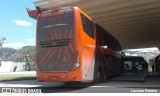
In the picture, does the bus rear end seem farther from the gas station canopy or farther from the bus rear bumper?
the gas station canopy

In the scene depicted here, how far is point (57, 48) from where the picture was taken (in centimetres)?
1248

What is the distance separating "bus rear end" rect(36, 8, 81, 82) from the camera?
39.8 ft

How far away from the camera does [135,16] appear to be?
21891 millimetres

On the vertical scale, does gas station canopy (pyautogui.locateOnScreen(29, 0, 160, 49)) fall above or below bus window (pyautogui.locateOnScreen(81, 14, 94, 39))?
above

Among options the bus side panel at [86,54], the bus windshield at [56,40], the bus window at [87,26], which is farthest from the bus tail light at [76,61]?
the bus window at [87,26]

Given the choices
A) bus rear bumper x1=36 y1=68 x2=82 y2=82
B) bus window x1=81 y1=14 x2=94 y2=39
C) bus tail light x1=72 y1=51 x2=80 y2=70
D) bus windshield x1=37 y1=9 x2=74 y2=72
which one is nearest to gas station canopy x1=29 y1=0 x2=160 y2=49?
bus window x1=81 y1=14 x2=94 y2=39

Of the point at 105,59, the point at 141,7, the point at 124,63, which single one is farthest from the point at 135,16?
the point at 124,63

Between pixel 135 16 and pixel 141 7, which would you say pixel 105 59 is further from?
pixel 135 16

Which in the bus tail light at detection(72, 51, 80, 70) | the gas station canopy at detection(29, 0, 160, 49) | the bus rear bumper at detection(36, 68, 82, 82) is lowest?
the bus rear bumper at detection(36, 68, 82, 82)

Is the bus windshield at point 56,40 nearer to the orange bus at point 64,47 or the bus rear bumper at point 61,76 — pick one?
the orange bus at point 64,47

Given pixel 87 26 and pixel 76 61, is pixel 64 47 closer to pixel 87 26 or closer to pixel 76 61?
pixel 76 61

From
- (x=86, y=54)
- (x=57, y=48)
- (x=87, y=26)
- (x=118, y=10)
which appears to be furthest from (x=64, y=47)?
(x=118, y=10)

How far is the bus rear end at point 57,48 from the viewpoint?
12.1m

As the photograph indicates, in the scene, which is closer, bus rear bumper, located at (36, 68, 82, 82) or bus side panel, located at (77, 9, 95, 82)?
bus rear bumper, located at (36, 68, 82, 82)
